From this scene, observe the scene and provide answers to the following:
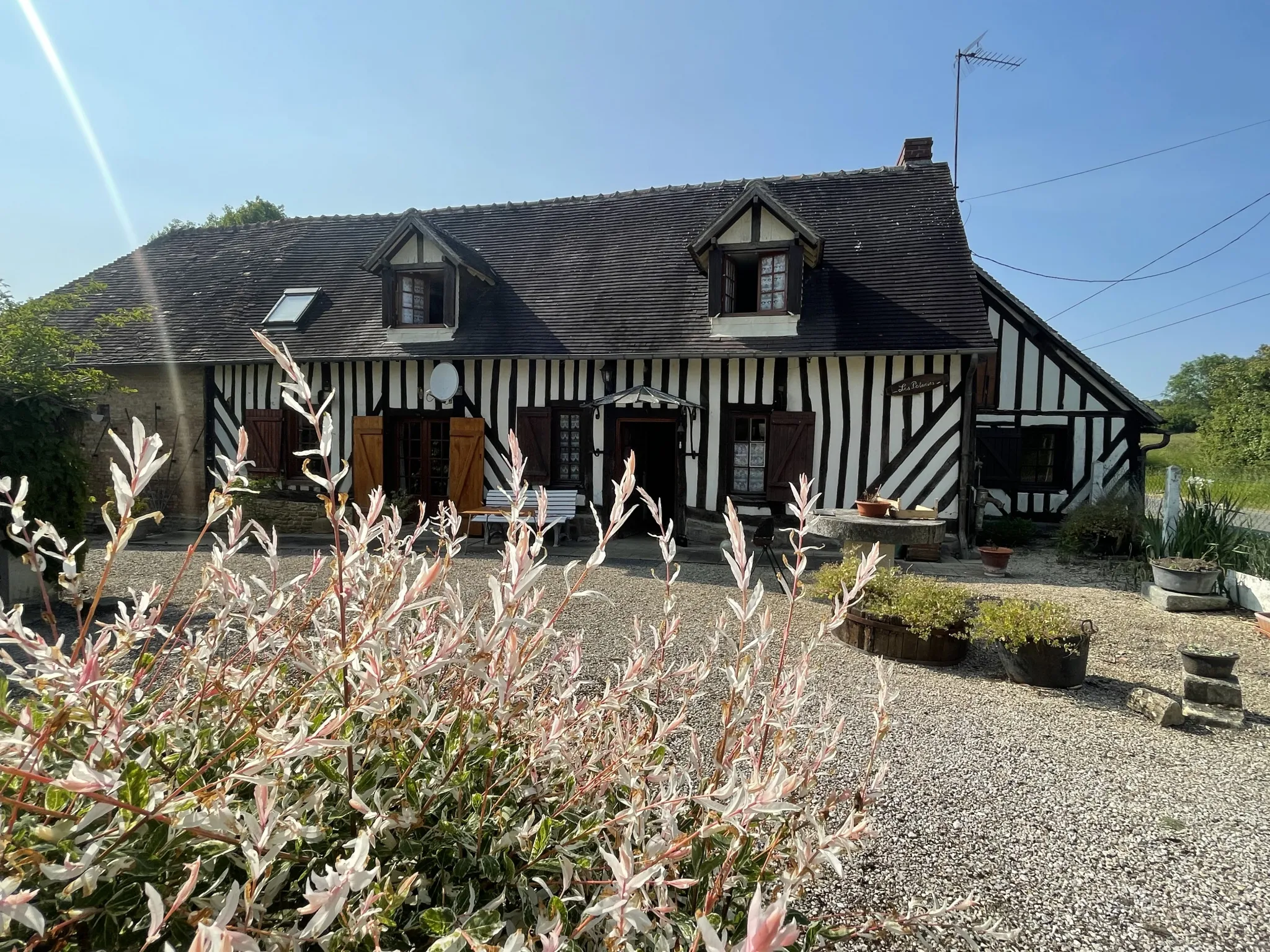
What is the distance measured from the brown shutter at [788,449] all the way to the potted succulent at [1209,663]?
508 cm

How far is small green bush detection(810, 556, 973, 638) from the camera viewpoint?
173 inches

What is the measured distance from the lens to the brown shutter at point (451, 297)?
10180 mm

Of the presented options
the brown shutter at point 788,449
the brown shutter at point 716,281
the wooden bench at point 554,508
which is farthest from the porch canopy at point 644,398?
the wooden bench at point 554,508

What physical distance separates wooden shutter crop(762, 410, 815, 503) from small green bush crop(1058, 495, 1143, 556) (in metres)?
3.45

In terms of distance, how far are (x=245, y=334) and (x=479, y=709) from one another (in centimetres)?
1173

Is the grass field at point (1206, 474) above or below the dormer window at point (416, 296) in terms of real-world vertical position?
below

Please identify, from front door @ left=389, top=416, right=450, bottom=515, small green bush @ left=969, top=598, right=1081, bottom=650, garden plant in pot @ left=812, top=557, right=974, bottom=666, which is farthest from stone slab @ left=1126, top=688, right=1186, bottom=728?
front door @ left=389, top=416, right=450, bottom=515

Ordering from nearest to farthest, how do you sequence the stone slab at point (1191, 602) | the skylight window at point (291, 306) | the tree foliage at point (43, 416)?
the tree foliage at point (43, 416)
the stone slab at point (1191, 602)
the skylight window at point (291, 306)

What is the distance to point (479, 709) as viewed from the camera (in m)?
1.46

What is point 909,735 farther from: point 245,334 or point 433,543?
point 245,334

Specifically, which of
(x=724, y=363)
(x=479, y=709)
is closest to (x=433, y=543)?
(x=724, y=363)

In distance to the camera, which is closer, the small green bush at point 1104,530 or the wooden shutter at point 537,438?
the small green bush at point 1104,530

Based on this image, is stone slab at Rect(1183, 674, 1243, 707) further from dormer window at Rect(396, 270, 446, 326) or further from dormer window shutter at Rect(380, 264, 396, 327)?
dormer window shutter at Rect(380, 264, 396, 327)

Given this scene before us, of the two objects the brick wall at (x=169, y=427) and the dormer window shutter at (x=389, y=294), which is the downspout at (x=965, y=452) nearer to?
the dormer window shutter at (x=389, y=294)
